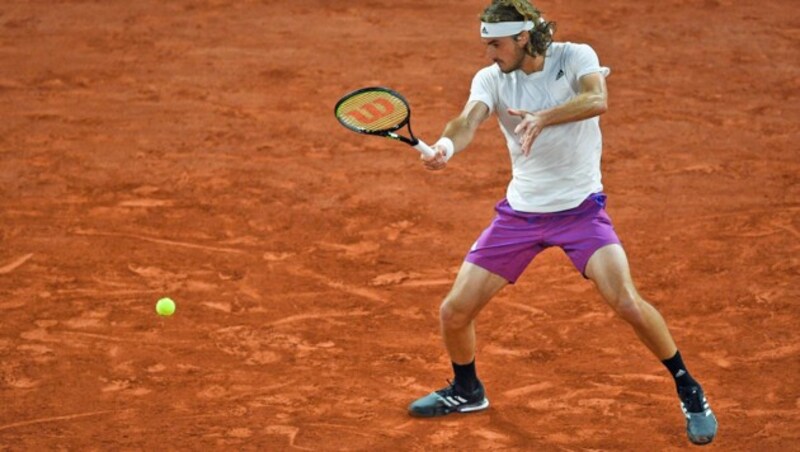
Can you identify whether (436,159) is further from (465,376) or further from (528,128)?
(465,376)

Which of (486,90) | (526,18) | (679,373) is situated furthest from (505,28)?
(679,373)

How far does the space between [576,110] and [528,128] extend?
28cm

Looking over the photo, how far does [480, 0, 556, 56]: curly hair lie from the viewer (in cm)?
705

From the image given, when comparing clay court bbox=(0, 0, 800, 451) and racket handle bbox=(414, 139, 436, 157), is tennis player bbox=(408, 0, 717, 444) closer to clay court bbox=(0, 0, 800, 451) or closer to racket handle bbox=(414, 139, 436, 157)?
racket handle bbox=(414, 139, 436, 157)

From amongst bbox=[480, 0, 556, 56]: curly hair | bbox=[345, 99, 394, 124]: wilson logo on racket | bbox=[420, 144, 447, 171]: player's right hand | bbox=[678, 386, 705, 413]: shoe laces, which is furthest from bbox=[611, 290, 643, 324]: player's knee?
bbox=[345, 99, 394, 124]: wilson logo on racket

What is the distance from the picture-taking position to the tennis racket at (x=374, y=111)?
7.13 metres

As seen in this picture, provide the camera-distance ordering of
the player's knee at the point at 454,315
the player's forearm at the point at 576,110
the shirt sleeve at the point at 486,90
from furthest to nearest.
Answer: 1. the player's knee at the point at 454,315
2. the shirt sleeve at the point at 486,90
3. the player's forearm at the point at 576,110

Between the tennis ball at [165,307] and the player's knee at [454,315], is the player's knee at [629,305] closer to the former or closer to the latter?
the player's knee at [454,315]

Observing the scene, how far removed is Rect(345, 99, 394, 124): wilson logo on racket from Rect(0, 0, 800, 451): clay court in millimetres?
1684

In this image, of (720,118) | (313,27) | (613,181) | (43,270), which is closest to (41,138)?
(43,270)

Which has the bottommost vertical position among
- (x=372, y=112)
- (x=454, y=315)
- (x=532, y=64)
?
(x=454, y=315)

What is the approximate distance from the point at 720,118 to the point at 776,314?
3884 millimetres

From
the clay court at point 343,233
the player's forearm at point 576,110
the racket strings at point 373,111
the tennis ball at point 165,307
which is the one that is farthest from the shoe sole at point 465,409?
the tennis ball at point 165,307

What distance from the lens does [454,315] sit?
292 inches
